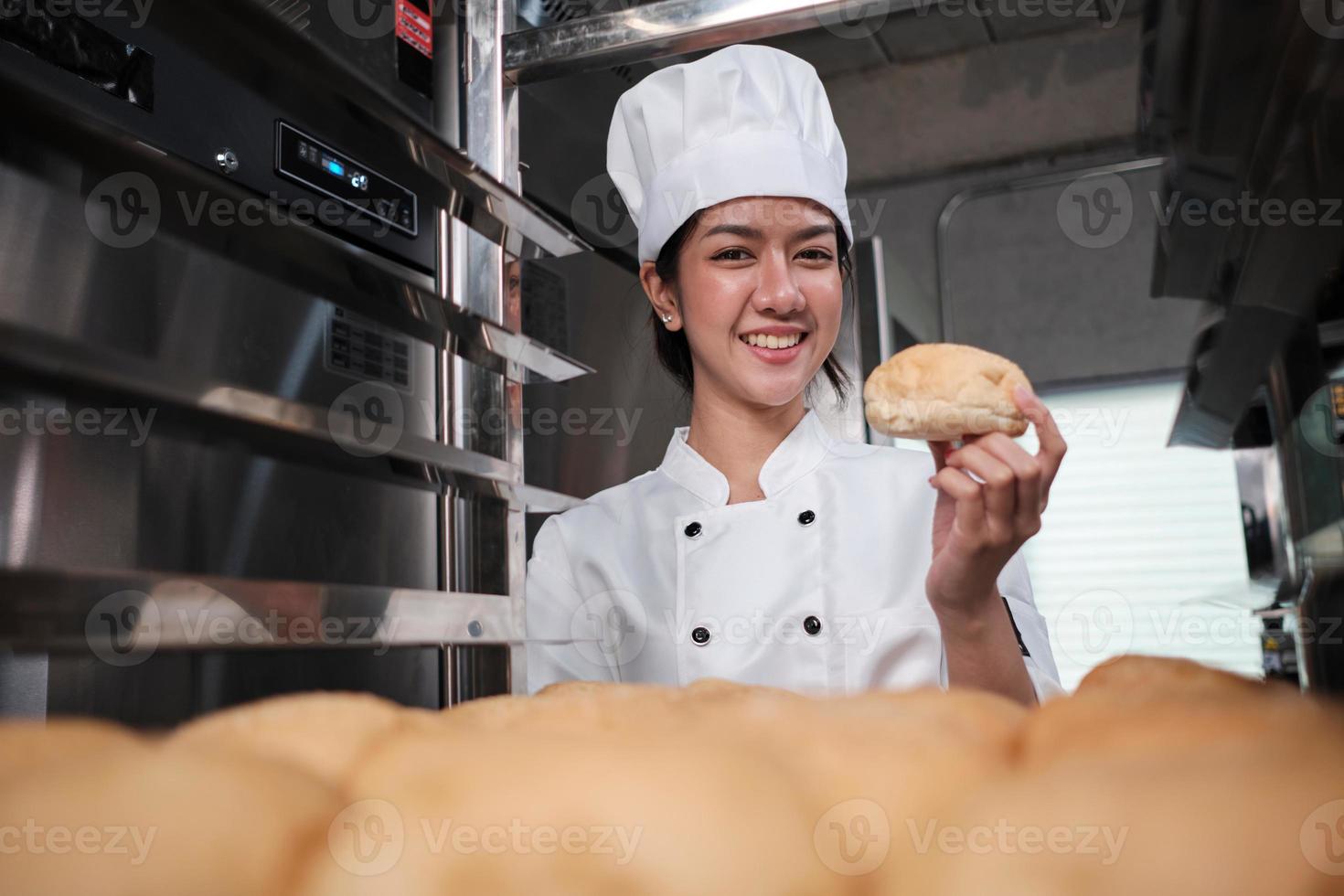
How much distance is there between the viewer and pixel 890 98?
18.8 feet

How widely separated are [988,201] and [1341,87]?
5561 mm

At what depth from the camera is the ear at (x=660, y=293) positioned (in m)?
1.44

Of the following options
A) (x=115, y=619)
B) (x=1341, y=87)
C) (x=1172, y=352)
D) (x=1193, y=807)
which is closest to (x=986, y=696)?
(x=1193, y=807)

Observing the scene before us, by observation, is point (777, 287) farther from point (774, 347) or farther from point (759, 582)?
point (759, 582)

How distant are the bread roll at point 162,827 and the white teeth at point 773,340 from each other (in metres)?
1.18

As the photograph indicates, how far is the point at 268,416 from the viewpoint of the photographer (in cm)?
69

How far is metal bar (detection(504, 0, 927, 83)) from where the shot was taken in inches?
40.6
